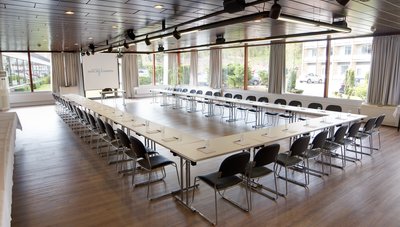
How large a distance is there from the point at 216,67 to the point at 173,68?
4113 millimetres

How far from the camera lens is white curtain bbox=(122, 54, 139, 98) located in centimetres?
1656

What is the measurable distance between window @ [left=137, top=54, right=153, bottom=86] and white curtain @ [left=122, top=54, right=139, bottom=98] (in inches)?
20.6

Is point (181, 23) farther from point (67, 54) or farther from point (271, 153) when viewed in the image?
point (67, 54)

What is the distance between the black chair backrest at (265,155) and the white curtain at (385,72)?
6.86 metres

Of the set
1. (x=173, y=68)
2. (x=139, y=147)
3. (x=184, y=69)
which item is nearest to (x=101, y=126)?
(x=139, y=147)

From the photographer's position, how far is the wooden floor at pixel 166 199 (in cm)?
346

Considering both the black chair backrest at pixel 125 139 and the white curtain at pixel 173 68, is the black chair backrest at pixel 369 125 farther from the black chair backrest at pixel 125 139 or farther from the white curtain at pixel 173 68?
the white curtain at pixel 173 68

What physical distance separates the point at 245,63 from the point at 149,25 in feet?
25.0

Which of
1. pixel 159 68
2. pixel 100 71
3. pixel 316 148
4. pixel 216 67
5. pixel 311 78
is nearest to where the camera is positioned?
pixel 316 148

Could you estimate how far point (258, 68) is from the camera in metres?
13.0

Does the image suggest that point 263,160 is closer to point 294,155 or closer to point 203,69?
point 294,155

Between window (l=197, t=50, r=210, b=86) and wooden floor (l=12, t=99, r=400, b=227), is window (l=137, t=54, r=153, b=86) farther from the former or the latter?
wooden floor (l=12, t=99, r=400, b=227)

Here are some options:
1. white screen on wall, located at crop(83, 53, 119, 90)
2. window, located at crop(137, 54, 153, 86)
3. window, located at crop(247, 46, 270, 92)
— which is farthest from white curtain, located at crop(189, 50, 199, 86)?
white screen on wall, located at crop(83, 53, 119, 90)

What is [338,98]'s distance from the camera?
1010 cm
